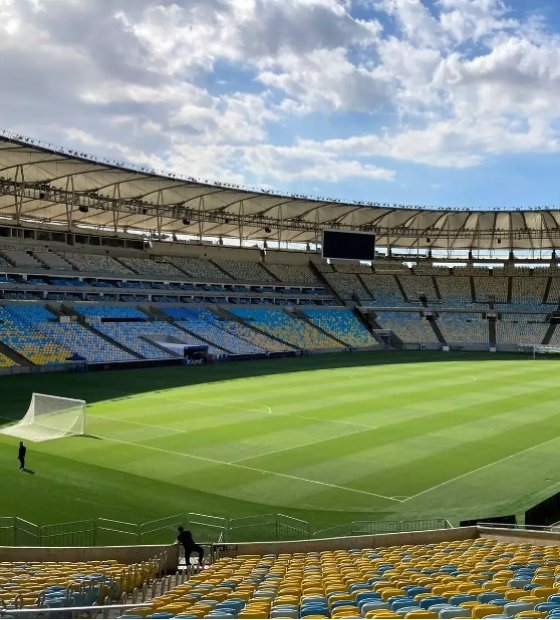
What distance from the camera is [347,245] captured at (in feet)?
247

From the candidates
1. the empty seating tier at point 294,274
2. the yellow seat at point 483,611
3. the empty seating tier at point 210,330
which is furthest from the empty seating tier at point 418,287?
the yellow seat at point 483,611

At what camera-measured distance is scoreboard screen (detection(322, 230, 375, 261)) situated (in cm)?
7444

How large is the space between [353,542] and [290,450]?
10.8m

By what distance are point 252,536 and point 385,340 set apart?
62.7m

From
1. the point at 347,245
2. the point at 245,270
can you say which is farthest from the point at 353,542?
the point at 245,270

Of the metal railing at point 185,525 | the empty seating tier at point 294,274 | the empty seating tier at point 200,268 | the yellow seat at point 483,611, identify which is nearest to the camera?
the yellow seat at point 483,611

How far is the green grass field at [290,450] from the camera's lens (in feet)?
67.8

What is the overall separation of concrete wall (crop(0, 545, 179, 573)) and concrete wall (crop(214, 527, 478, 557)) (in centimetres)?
141

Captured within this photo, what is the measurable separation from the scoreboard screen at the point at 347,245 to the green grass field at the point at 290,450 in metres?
29.6

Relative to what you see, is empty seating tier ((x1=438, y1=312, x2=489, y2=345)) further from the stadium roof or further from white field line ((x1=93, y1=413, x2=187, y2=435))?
white field line ((x1=93, y1=413, x2=187, y2=435))

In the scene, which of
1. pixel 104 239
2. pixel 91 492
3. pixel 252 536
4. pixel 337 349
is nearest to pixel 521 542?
pixel 252 536

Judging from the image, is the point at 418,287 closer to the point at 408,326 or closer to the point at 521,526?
the point at 408,326

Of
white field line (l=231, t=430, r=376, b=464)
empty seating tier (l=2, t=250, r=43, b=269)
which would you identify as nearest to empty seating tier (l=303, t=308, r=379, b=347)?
empty seating tier (l=2, t=250, r=43, b=269)

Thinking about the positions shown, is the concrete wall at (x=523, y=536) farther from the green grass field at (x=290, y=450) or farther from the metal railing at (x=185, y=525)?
the green grass field at (x=290, y=450)
